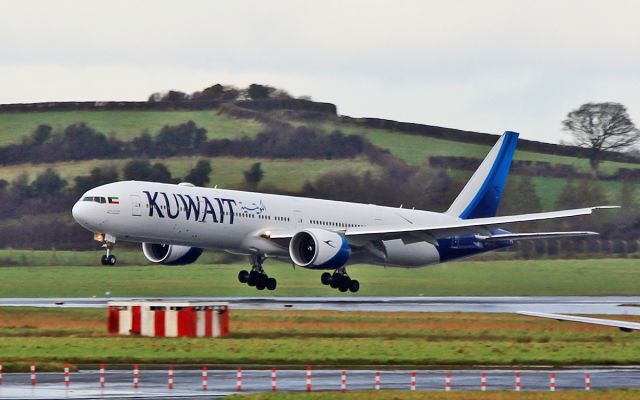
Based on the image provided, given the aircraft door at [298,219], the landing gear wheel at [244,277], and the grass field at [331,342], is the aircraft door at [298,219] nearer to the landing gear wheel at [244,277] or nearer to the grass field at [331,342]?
the landing gear wheel at [244,277]

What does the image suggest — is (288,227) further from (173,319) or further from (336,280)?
(173,319)

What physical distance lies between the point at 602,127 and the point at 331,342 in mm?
59915

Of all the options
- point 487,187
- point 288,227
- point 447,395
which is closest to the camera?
point 447,395

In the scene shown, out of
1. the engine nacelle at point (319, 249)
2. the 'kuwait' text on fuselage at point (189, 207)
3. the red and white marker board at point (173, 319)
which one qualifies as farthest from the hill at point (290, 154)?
the red and white marker board at point (173, 319)

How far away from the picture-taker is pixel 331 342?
138 ft

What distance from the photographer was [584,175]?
8594 cm

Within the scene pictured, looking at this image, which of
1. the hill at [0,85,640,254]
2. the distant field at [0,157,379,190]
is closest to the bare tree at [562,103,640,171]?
the hill at [0,85,640,254]

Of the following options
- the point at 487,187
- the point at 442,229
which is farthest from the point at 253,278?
the point at 487,187

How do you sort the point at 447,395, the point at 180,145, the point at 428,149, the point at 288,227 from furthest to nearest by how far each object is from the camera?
the point at 180,145, the point at 428,149, the point at 288,227, the point at 447,395

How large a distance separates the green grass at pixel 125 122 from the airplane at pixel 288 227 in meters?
24.0

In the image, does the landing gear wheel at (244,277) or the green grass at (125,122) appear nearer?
the landing gear wheel at (244,277)

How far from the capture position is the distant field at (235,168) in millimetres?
79562

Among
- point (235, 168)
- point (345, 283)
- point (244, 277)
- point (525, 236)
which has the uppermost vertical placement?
point (235, 168)

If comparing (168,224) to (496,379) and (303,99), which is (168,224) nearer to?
(496,379)
